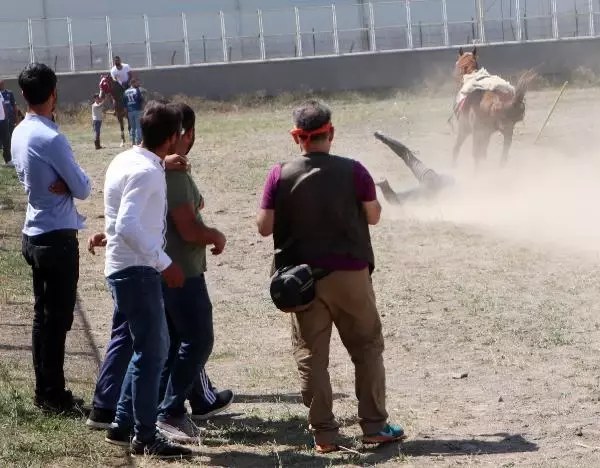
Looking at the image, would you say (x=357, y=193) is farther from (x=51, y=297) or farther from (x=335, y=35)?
(x=335, y=35)

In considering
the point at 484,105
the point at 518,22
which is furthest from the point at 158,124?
the point at 518,22

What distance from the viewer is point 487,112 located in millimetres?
19406

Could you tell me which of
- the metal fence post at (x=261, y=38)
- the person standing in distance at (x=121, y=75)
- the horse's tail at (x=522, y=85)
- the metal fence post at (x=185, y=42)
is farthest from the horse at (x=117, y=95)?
the horse's tail at (x=522, y=85)

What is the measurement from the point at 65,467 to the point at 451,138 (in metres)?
20.5

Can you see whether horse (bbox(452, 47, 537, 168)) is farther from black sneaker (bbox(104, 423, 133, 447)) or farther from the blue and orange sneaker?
black sneaker (bbox(104, 423, 133, 447))

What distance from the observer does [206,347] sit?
6.62 m

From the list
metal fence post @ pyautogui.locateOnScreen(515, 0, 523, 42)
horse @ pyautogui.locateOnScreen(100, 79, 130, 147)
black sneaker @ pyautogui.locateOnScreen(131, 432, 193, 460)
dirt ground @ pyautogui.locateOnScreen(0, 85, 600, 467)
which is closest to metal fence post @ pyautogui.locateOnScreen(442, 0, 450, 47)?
metal fence post @ pyautogui.locateOnScreen(515, 0, 523, 42)

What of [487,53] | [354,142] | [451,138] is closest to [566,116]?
[451,138]

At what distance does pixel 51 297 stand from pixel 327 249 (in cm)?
168

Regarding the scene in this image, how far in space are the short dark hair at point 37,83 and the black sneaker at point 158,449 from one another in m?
1.96

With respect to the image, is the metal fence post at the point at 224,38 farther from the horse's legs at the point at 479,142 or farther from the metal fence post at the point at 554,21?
the horse's legs at the point at 479,142

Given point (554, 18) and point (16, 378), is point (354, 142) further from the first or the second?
point (554, 18)

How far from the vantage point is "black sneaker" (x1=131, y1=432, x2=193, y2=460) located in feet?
20.4

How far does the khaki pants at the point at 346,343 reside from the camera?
6.26m
